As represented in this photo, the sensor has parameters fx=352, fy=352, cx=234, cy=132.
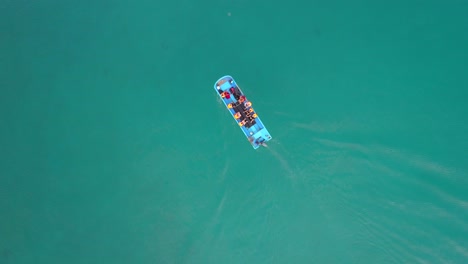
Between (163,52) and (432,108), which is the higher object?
(163,52)

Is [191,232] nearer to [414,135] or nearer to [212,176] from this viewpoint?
[212,176]

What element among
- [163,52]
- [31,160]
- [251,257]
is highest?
[163,52]

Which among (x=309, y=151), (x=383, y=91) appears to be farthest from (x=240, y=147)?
(x=383, y=91)
